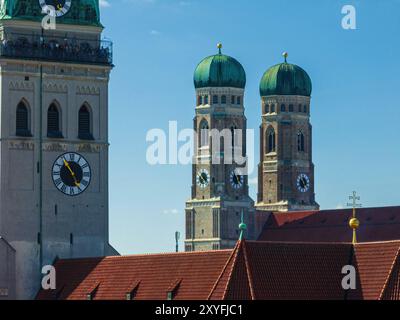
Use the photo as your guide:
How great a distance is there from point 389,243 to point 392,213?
99.3 m

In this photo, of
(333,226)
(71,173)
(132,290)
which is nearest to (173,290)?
(132,290)

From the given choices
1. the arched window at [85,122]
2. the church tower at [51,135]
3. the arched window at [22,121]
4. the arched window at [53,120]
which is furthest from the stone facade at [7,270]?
the arched window at [85,122]

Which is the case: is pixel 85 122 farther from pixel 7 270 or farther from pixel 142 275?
pixel 142 275

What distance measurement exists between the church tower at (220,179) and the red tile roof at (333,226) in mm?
15544

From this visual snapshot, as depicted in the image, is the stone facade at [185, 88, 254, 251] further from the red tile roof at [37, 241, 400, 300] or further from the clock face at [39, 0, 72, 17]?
the red tile roof at [37, 241, 400, 300]

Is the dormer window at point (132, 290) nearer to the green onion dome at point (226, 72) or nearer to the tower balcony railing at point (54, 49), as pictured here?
the tower balcony railing at point (54, 49)

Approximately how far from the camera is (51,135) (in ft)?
278

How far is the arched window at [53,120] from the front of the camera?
85062 mm

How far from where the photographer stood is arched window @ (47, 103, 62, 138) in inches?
3349

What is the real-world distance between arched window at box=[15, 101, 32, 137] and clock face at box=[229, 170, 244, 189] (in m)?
114

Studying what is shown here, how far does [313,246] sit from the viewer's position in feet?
216

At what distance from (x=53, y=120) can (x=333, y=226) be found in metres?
83.6
